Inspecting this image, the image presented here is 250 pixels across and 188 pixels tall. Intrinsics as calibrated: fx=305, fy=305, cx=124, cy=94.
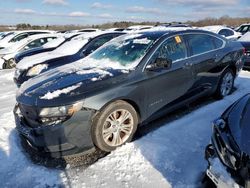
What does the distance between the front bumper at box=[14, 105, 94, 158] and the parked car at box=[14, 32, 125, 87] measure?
3950mm

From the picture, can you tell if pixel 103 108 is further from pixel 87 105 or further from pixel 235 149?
pixel 235 149

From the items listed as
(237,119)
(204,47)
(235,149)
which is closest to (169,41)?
(204,47)

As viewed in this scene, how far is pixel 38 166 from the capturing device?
12.6ft

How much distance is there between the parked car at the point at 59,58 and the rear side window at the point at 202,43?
350 cm

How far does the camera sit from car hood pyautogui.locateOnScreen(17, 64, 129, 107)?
3709mm

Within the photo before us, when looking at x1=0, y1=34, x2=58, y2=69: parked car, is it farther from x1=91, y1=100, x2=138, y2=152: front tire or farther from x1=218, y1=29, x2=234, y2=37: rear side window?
x1=91, y1=100, x2=138, y2=152: front tire

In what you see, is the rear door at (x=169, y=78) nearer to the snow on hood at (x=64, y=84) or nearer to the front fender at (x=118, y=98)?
the front fender at (x=118, y=98)

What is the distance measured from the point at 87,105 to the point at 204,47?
9.35ft

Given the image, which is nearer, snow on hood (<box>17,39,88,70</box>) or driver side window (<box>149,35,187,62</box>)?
driver side window (<box>149,35,187,62</box>)

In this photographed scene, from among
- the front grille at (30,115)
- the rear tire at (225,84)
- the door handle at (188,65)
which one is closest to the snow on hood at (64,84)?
the front grille at (30,115)

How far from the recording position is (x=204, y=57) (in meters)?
5.40

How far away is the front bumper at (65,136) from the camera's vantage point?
3.60 metres

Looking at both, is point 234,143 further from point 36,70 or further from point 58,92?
point 36,70

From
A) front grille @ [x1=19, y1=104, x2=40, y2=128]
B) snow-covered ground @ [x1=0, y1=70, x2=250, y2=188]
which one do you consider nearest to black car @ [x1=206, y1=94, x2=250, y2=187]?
snow-covered ground @ [x1=0, y1=70, x2=250, y2=188]
